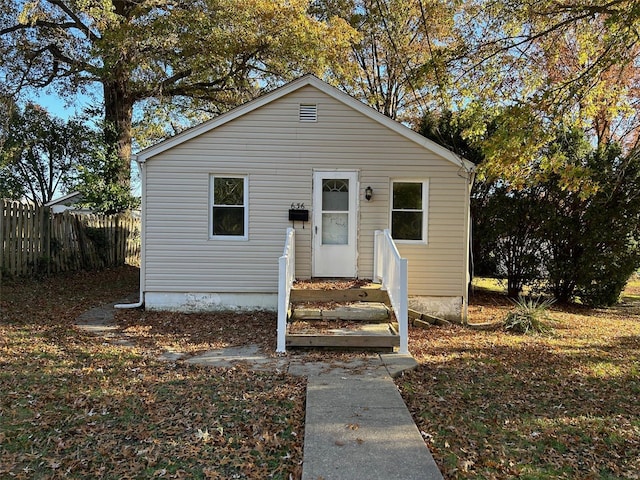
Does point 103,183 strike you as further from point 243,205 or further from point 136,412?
point 136,412

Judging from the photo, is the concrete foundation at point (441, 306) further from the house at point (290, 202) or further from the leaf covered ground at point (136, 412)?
the leaf covered ground at point (136, 412)

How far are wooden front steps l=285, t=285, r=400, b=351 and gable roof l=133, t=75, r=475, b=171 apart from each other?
9.85 ft

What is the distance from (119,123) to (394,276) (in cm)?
1234

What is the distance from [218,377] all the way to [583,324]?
7.51m

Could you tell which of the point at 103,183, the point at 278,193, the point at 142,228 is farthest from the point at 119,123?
the point at 278,193

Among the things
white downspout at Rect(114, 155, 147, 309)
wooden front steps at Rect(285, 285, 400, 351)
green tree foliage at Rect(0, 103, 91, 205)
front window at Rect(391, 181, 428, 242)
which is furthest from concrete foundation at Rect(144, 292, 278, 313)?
green tree foliage at Rect(0, 103, 91, 205)

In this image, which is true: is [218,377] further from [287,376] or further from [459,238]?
[459,238]

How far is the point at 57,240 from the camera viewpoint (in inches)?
458

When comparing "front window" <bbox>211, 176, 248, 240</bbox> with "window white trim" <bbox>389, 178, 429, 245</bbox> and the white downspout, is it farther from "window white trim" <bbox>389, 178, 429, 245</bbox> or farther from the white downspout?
"window white trim" <bbox>389, 178, 429, 245</bbox>

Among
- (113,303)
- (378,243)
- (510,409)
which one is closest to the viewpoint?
(510,409)

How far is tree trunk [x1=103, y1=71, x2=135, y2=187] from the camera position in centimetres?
1469

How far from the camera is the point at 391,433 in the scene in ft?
11.8

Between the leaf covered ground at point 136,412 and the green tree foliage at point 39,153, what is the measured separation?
1447 centimetres

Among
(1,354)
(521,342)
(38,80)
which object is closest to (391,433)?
(521,342)
